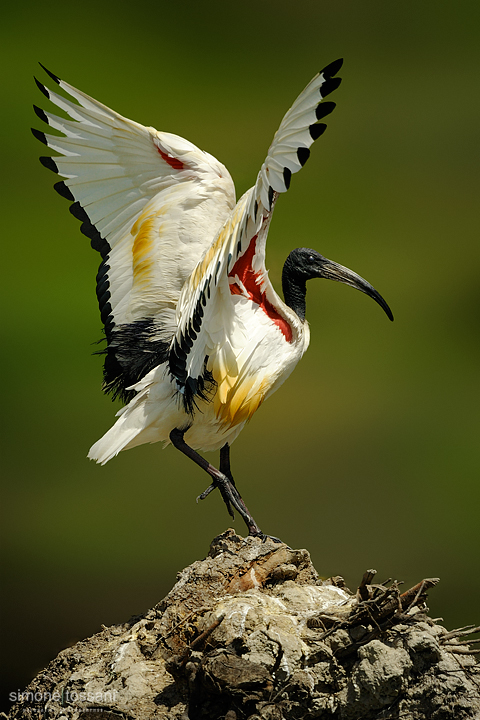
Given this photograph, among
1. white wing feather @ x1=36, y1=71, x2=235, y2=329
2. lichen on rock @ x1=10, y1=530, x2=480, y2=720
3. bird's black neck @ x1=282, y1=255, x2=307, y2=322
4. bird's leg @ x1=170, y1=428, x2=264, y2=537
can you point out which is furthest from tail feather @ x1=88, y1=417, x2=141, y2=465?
bird's black neck @ x1=282, y1=255, x2=307, y2=322

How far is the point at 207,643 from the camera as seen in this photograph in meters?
2.23

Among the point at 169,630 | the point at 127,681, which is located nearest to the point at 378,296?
the point at 169,630

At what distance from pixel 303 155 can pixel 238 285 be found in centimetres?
88

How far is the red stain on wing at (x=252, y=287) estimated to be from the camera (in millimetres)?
2771

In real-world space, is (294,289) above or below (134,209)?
below

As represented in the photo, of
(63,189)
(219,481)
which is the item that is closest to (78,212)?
(63,189)

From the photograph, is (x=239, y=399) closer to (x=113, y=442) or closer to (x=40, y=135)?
(x=113, y=442)

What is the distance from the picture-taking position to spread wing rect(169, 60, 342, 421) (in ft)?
6.65

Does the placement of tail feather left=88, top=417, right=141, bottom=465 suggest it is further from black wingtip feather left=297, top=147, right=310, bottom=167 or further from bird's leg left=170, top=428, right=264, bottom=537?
black wingtip feather left=297, top=147, right=310, bottom=167

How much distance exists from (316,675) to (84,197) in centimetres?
225

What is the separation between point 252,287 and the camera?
2.93 metres

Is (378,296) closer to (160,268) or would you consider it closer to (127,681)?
(160,268)

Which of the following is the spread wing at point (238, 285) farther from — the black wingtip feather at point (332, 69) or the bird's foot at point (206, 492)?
the bird's foot at point (206, 492)

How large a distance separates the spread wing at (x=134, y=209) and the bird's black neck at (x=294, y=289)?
39 centimetres
